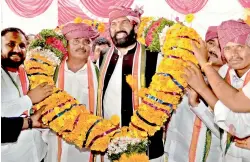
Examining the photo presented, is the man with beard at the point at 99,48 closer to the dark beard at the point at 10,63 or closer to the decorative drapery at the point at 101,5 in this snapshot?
the decorative drapery at the point at 101,5

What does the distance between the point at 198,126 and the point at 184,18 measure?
803 mm

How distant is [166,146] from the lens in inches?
116

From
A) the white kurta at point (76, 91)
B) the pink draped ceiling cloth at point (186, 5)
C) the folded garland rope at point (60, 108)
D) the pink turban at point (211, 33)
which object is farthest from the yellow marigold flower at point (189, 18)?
the folded garland rope at point (60, 108)

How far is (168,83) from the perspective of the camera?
267 cm

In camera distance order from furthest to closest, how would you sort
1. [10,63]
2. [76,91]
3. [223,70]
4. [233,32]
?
[76,91], [10,63], [223,70], [233,32]

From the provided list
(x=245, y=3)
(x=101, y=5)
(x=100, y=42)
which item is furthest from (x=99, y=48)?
(x=245, y=3)

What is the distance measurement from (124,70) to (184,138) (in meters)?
0.68

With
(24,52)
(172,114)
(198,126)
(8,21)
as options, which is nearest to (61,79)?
(24,52)

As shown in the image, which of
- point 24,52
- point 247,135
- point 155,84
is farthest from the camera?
point 24,52

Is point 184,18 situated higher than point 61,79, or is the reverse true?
point 184,18

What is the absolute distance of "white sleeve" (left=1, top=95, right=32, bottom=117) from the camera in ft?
9.31

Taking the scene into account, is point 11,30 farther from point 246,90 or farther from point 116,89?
point 246,90

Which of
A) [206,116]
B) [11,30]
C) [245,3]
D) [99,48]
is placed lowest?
[206,116]

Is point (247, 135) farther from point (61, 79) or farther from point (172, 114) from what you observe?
point (61, 79)
